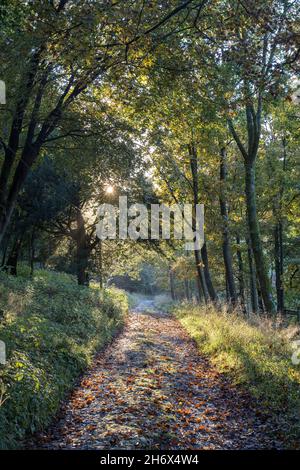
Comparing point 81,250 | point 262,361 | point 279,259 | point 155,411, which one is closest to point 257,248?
point 262,361

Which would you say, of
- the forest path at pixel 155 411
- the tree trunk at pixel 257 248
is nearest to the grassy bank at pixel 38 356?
the forest path at pixel 155 411

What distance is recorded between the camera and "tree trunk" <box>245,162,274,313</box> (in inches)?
542

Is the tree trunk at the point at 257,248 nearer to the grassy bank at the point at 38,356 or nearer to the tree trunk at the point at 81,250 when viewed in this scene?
the grassy bank at the point at 38,356

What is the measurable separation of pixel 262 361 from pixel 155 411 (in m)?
3.22

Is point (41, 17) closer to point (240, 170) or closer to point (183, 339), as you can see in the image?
point (183, 339)

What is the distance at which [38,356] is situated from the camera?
8141 millimetres

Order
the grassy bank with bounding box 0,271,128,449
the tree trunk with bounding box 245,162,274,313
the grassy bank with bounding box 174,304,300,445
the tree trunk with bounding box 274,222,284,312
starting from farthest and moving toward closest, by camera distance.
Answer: the tree trunk with bounding box 274,222,284,312
the tree trunk with bounding box 245,162,274,313
the grassy bank with bounding box 174,304,300,445
the grassy bank with bounding box 0,271,128,449

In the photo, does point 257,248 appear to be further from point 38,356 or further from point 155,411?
point 38,356

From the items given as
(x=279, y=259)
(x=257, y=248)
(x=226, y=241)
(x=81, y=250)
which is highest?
(x=226, y=241)

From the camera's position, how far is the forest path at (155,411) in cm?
596

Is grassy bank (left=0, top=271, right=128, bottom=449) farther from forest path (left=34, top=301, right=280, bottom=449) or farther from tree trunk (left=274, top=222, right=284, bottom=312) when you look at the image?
tree trunk (left=274, top=222, right=284, bottom=312)

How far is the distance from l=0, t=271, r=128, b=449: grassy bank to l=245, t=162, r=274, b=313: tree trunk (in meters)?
5.84

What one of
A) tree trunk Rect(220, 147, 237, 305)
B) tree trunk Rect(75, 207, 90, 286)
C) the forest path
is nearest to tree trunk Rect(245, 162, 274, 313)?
the forest path

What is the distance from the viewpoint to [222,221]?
19781mm
